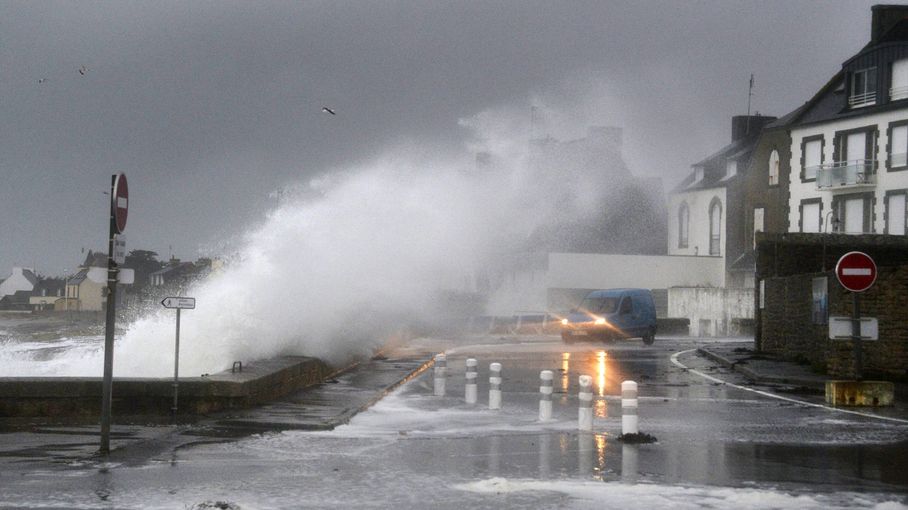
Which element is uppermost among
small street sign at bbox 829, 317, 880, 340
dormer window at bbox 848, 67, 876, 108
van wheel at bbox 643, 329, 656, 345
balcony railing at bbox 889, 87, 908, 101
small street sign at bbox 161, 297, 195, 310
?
dormer window at bbox 848, 67, 876, 108

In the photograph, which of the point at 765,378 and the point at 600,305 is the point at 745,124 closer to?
the point at 600,305

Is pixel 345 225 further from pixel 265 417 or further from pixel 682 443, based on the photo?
pixel 682 443

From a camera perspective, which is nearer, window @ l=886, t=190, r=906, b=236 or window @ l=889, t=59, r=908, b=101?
window @ l=889, t=59, r=908, b=101

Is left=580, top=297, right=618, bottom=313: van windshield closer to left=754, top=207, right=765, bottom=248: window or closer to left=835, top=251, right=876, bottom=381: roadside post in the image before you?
left=835, top=251, right=876, bottom=381: roadside post

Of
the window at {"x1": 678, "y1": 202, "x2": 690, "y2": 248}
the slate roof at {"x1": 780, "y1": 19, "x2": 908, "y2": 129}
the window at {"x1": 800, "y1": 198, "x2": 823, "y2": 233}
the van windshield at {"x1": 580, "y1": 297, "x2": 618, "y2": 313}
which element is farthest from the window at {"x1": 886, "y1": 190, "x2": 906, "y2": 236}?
the window at {"x1": 678, "y1": 202, "x2": 690, "y2": 248}

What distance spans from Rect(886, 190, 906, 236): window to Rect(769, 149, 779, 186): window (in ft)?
29.7

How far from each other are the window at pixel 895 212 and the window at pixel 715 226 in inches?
585

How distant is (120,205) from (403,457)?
3953 mm

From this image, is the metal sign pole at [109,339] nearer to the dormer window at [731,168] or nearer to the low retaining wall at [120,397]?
the low retaining wall at [120,397]

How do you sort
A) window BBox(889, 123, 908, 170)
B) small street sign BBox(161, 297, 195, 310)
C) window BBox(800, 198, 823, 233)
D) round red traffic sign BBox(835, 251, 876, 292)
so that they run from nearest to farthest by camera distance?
small street sign BBox(161, 297, 195, 310), round red traffic sign BBox(835, 251, 876, 292), window BBox(889, 123, 908, 170), window BBox(800, 198, 823, 233)

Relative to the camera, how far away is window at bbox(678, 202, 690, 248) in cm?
7000

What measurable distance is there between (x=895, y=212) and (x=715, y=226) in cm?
1620

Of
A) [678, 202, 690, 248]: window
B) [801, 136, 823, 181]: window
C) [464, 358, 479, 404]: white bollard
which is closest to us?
[464, 358, 479, 404]: white bollard

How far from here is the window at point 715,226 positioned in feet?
216
